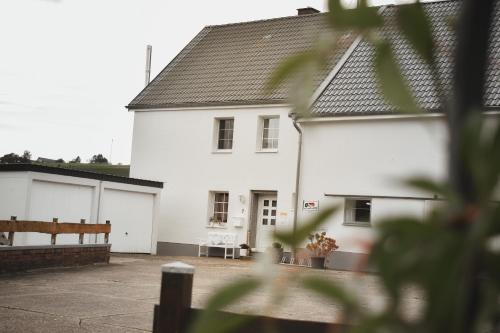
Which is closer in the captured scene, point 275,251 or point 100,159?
point 275,251

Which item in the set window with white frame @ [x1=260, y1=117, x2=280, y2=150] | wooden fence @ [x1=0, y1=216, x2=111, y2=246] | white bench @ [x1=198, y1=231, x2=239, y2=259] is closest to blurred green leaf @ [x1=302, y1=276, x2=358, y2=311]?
wooden fence @ [x1=0, y1=216, x2=111, y2=246]

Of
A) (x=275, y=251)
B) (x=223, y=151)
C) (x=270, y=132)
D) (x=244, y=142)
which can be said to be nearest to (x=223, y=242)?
(x=223, y=151)

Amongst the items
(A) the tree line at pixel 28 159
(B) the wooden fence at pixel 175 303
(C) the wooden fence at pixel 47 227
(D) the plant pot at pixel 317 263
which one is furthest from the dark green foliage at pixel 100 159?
(B) the wooden fence at pixel 175 303

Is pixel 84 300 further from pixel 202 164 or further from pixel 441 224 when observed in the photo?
pixel 202 164

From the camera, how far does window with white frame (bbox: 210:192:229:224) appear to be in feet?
80.2

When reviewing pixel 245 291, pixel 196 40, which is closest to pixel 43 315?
pixel 245 291

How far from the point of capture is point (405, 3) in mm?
482

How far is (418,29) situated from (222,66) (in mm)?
26596

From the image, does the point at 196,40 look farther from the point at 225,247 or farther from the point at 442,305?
the point at 442,305

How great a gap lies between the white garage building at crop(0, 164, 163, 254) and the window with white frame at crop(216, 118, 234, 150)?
2390 mm

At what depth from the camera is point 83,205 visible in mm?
21625

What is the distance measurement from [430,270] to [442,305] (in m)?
0.02

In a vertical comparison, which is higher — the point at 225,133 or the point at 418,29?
the point at 225,133

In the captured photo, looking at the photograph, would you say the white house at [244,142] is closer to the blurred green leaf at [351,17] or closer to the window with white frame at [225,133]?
the window with white frame at [225,133]
